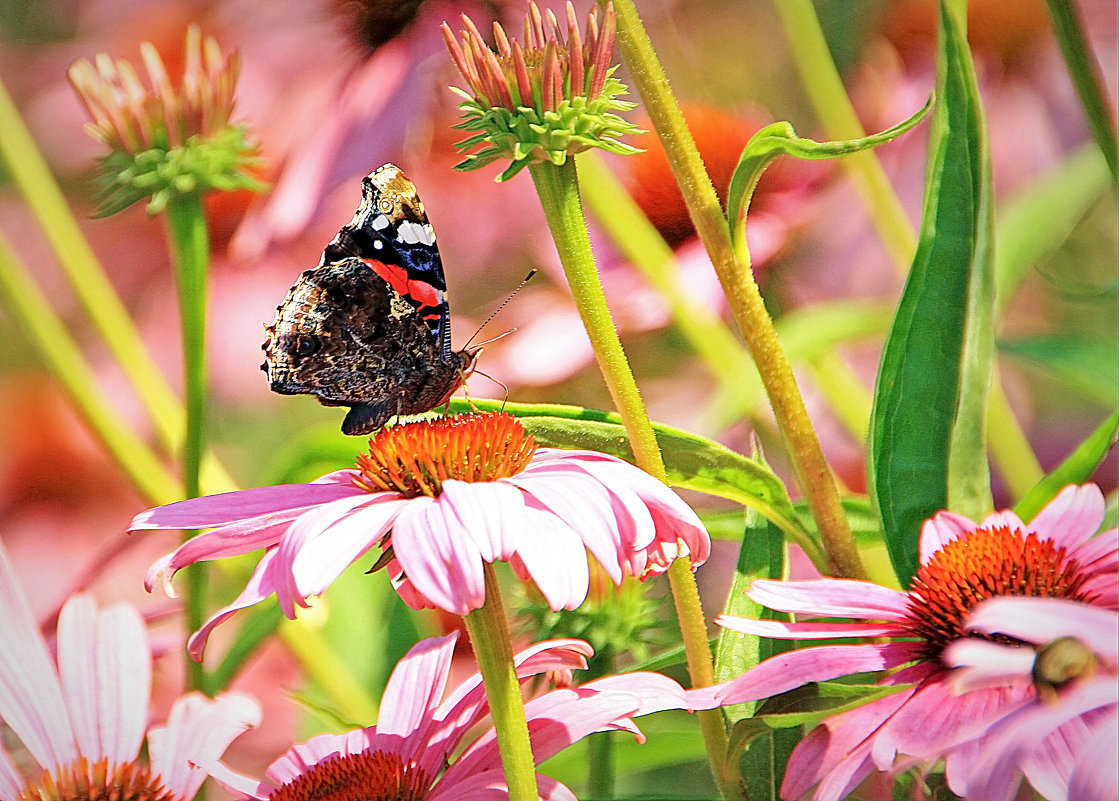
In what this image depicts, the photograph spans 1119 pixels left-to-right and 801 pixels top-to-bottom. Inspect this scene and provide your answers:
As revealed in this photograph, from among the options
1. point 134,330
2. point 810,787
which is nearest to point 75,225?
point 134,330

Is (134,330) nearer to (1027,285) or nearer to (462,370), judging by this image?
(462,370)

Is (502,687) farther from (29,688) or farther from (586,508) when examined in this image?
(29,688)

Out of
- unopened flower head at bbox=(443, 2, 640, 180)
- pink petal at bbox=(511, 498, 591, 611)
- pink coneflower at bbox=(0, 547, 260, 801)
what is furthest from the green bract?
pink coneflower at bbox=(0, 547, 260, 801)

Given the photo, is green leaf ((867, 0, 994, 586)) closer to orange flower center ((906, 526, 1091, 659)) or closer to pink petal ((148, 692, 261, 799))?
orange flower center ((906, 526, 1091, 659))

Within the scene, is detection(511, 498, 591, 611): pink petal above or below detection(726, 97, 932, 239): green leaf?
below

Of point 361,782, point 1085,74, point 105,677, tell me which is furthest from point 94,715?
point 1085,74
